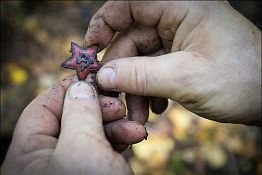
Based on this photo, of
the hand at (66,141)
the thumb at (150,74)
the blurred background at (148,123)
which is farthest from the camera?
the blurred background at (148,123)

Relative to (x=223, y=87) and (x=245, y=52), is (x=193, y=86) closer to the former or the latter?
(x=223, y=87)

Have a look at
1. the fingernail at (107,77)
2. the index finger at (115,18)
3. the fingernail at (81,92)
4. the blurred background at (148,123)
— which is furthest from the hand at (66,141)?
the blurred background at (148,123)

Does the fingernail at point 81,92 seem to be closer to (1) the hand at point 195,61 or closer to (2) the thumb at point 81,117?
(2) the thumb at point 81,117

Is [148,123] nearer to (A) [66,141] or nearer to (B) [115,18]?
(B) [115,18]

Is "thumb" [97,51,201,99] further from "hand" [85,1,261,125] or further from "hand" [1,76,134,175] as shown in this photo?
"hand" [1,76,134,175]

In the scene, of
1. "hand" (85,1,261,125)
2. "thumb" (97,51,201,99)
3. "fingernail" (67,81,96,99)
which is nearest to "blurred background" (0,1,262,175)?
"hand" (85,1,261,125)

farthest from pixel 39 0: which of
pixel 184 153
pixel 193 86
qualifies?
pixel 193 86
